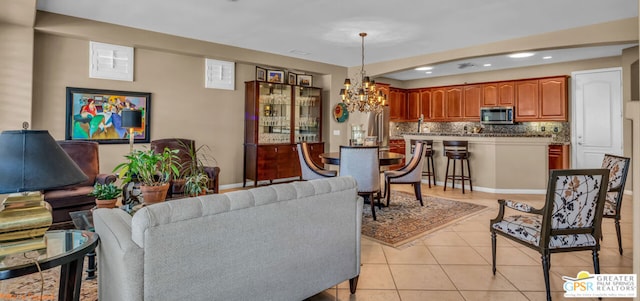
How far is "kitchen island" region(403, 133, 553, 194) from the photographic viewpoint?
230 inches

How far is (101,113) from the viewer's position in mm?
4781

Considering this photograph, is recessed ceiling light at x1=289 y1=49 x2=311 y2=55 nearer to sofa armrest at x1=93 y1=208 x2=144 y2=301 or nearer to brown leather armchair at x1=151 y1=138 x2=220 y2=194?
brown leather armchair at x1=151 y1=138 x2=220 y2=194

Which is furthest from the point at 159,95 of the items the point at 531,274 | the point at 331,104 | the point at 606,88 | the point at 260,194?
the point at 606,88

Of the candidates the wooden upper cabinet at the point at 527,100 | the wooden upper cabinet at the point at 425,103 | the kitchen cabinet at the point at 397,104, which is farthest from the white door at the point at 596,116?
the kitchen cabinet at the point at 397,104

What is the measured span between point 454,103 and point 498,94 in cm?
107

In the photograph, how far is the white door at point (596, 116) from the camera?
20.8ft

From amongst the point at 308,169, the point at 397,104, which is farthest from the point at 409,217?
the point at 397,104

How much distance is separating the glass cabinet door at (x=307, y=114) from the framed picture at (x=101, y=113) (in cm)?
281

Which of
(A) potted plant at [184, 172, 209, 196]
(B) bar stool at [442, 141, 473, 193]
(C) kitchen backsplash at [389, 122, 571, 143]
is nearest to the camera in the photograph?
(A) potted plant at [184, 172, 209, 196]

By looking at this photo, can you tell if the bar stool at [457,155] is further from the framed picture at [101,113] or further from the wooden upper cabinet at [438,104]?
the framed picture at [101,113]

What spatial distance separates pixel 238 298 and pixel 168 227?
517mm

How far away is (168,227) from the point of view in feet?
4.59

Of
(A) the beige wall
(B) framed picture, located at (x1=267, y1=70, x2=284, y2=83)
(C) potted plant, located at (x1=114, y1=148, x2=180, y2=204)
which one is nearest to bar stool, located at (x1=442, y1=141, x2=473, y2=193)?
(A) the beige wall

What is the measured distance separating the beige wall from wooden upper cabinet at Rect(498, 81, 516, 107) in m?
0.39
